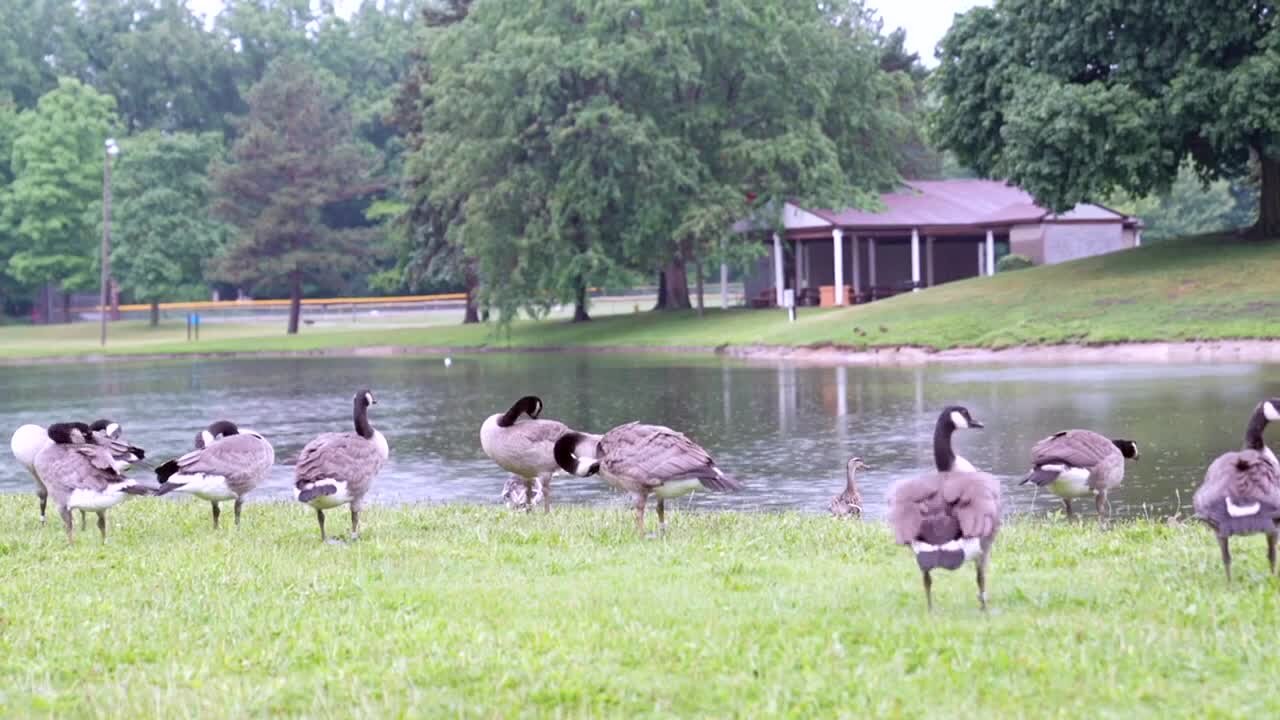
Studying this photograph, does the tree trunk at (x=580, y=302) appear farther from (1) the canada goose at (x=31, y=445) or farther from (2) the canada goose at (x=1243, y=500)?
(2) the canada goose at (x=1243, y=500)

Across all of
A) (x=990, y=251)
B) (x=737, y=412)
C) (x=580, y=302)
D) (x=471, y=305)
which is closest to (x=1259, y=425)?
(x=737, y=412)

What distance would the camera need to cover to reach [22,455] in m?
18.0

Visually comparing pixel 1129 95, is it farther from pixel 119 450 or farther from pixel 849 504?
pixel 119 450

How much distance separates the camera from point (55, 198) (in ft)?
356

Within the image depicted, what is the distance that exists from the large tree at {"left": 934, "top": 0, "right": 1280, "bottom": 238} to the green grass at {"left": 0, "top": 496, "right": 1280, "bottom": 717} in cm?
4337

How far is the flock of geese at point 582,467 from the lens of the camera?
1088 centimetres

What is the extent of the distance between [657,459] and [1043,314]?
4316 centimetres

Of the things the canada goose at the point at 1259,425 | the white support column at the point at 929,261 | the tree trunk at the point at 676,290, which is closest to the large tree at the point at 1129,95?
the white support column at the point at 929,261

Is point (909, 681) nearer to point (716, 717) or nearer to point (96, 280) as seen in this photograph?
point (716, 717)

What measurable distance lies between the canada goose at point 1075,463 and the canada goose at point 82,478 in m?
9.00

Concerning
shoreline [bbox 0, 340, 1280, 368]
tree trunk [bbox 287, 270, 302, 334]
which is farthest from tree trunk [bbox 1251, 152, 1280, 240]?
tree trunk [bbox 287, 270, 302, 334]

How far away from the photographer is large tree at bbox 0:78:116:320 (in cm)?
10831

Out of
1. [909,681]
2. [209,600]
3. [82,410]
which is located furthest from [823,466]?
[82,410]

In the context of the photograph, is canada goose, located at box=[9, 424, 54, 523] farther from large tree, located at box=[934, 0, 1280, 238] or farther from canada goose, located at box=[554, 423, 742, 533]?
large tree, located at box=[934, 0, 1280, 238]
